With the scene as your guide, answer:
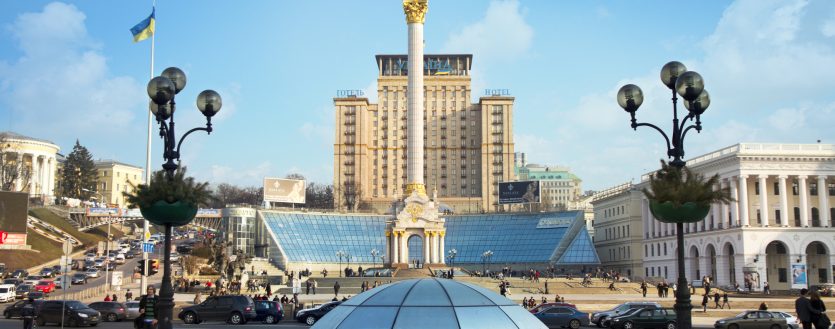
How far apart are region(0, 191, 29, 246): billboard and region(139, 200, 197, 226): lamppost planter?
204ft

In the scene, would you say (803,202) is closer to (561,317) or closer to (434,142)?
(561,317)

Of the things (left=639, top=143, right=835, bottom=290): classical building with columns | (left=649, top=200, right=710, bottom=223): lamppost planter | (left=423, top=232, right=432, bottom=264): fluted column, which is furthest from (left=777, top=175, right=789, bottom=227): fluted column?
(left=649, top=200, right=710, bottom=223): lamppost planter

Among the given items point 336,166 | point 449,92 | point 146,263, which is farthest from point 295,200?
point 146,263

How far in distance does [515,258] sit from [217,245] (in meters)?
48.7

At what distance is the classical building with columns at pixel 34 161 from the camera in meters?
114

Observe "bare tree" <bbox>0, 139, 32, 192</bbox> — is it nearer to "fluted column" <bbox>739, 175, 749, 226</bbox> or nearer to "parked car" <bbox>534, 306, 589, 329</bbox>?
"fluted column" <bbox>739, 175, 749, 226</bbox>

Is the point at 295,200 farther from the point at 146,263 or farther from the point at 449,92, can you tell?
the point at 146,263

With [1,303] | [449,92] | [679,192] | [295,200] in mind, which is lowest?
[1,303]

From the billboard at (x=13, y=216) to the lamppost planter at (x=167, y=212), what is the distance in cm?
6212

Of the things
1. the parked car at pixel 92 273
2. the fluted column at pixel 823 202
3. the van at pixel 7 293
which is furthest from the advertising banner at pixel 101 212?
the fluted column at pixel 823 202

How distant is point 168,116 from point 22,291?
4224 centimetres

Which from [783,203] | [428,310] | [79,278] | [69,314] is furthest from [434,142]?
[428,310]

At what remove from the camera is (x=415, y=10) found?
8762cm

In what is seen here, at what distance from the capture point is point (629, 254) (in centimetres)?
10538
